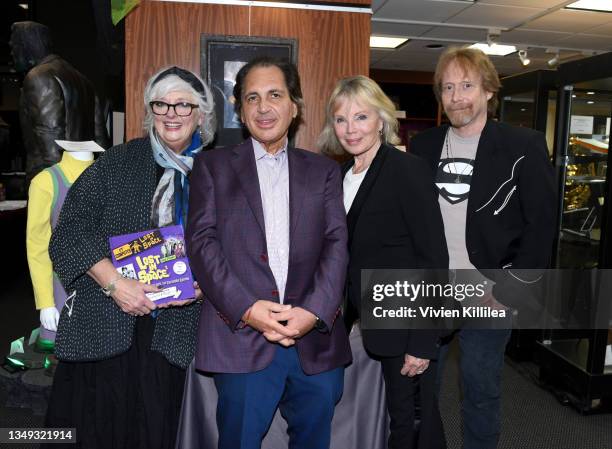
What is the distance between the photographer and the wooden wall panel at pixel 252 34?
98.7 inches

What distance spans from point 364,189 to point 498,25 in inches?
241

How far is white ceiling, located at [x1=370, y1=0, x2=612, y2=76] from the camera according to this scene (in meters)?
5.99

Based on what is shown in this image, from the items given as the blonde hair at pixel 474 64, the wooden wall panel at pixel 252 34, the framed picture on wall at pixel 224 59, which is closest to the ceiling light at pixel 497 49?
the wooden wall panel at pixel 252 34

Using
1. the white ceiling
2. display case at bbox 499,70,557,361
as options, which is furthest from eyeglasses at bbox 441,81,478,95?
the white ceiling

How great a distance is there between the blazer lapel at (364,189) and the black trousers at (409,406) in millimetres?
474

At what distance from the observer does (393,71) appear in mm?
10945

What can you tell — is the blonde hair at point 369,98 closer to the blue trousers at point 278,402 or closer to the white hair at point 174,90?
the white hair at point 174,90

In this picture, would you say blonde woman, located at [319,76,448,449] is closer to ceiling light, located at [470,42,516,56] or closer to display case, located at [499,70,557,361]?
display case, located at [499,70,557,361]

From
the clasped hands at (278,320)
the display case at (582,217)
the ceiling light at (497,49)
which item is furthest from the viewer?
the ceiling light at (497,49)

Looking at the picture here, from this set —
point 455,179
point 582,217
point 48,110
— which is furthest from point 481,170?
point 48,110

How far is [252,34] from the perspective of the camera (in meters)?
2.57

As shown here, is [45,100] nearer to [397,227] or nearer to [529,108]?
[397,227]

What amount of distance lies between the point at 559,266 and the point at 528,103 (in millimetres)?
1260

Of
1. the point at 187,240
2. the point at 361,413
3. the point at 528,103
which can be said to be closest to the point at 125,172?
the point at 187,240
